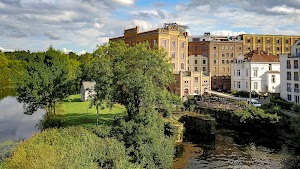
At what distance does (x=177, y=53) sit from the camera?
235 ft

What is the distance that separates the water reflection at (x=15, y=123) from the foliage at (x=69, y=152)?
12.1 metres

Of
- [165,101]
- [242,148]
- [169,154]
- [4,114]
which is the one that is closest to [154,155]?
[169,154]

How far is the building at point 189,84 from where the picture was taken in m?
65.9

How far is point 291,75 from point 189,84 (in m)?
19.8

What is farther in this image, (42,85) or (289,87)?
(289,87)

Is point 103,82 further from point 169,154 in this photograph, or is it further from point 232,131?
point 232,131

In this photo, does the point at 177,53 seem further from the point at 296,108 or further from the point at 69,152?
the point at 69,152

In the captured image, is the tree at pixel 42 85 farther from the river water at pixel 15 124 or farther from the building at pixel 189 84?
the building at pixel 189 84

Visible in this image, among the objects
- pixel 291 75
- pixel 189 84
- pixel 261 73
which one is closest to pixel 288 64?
pixel 291 75

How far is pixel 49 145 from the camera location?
73.2ft

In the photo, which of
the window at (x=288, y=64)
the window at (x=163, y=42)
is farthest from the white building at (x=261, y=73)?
the window at (x=163, y=42)

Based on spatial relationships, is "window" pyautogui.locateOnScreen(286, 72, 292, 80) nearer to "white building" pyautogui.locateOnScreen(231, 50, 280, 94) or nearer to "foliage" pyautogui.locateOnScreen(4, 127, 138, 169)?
"white building" pyautogui.locateOnScreen(231, 50, 280, 94)

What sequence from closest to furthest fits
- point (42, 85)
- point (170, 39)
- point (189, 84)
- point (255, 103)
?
point (42, 85) < point (255, 103) < point (189, 84) < point (170, 39)

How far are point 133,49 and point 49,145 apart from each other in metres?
12.7
